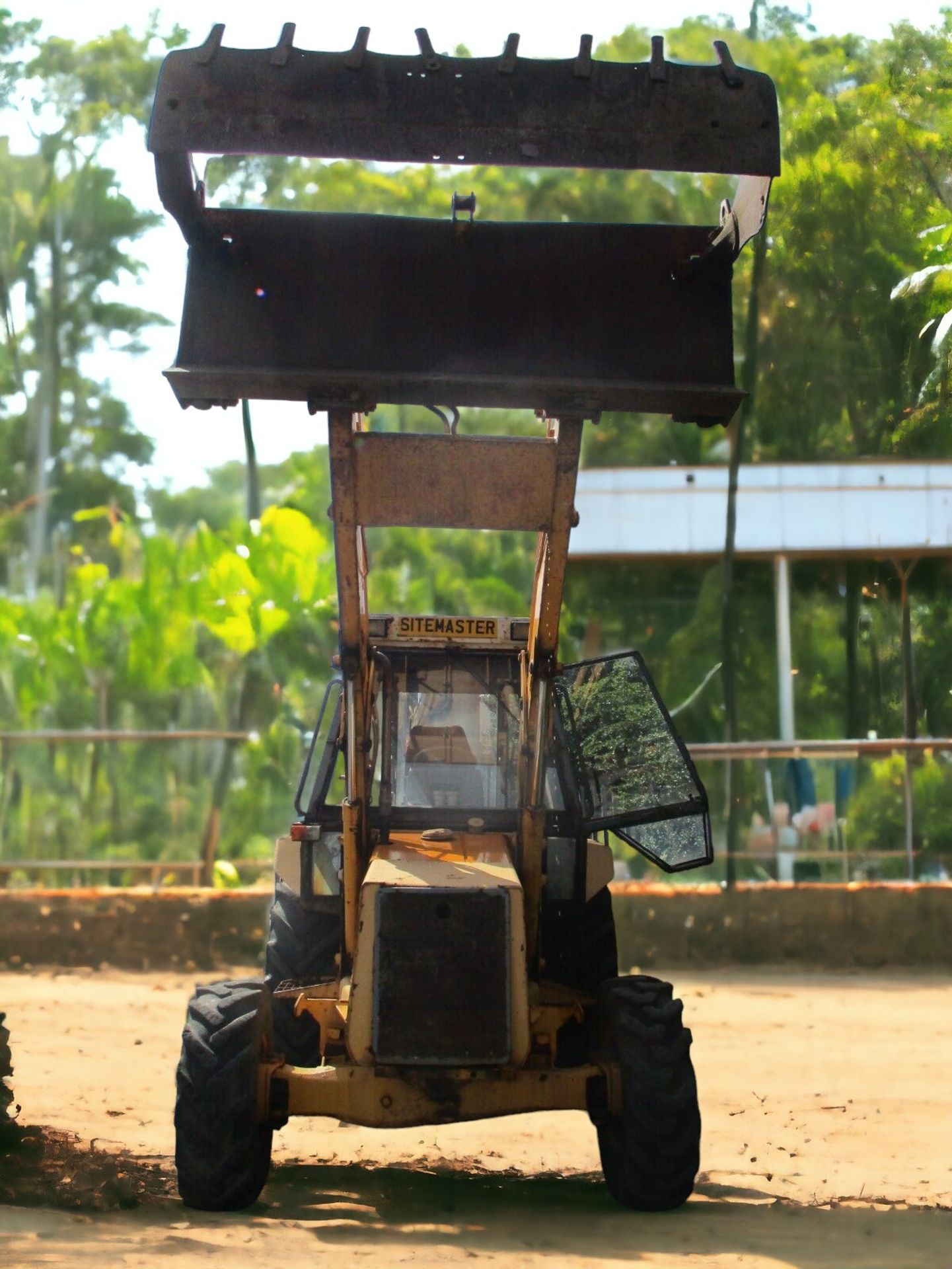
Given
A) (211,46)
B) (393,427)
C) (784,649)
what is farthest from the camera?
(393,427)

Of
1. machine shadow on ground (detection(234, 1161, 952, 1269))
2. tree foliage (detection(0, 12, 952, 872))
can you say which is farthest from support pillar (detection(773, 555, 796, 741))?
machine shadow on ground (detection(234, 1161, 952, 1269))

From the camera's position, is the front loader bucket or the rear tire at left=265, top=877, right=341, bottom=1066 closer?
the front loader bucket

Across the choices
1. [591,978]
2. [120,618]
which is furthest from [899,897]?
[120,618]

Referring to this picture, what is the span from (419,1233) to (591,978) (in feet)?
6.55

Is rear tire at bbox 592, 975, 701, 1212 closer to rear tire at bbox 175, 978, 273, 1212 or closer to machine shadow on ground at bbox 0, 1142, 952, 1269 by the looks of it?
machine shadow on ground at bbox 0, 1142, 952, 1269

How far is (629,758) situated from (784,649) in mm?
17560

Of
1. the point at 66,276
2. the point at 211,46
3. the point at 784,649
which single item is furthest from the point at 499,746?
the point at 66,276

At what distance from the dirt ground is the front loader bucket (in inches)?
126

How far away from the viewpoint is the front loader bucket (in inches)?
258

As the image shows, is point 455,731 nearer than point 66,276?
Yes

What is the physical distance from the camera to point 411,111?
6578 millimetres

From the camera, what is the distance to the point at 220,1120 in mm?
7340

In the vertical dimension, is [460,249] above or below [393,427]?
below

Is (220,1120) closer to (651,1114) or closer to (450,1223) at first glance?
(450,1223)
